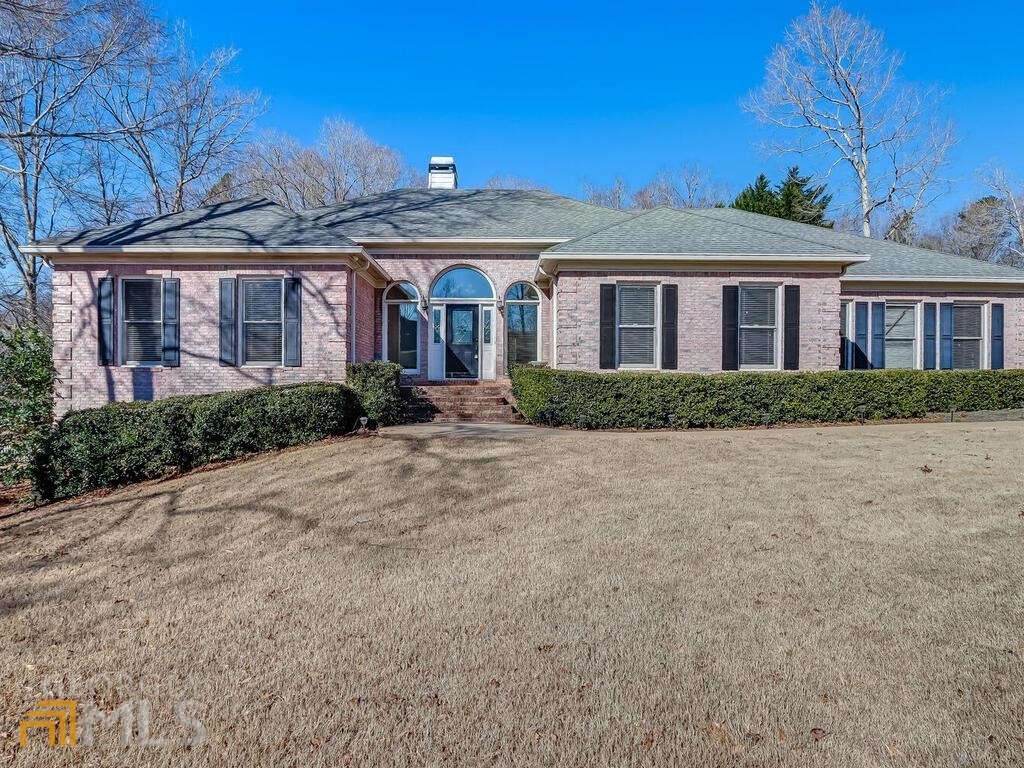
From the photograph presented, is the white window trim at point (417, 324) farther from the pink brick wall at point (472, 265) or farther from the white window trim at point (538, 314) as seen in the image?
the white window trim at point (538, 314)

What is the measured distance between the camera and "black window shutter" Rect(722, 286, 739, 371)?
11.5m

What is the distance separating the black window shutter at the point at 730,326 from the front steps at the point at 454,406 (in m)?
4.61

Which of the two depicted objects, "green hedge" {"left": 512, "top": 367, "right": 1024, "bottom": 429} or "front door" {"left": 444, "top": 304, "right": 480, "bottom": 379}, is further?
"front door" {"left": 444, "top": 304, "right": 480, "bottom": 379}

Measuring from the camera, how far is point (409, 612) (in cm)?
339

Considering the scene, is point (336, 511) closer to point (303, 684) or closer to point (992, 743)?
point (303, 684)

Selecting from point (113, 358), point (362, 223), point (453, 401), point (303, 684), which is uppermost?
point (362, 223)

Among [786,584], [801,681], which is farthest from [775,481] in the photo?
[801,681]

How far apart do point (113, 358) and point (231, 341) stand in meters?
2.46

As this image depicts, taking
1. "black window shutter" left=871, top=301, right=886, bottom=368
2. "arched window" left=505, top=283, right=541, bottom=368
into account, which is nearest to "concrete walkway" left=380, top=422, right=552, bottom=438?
"arched window" left=505, top=283, right=541, bottom=368

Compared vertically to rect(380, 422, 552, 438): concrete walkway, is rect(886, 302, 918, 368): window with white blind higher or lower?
higher

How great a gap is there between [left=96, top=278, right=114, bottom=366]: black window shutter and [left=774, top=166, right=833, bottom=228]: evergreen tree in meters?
26.3

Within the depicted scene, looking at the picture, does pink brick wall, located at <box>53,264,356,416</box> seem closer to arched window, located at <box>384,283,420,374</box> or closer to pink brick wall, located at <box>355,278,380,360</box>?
pink brick wall, located at <box>355,278,380,360</box>

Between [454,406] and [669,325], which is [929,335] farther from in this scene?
[454,406]

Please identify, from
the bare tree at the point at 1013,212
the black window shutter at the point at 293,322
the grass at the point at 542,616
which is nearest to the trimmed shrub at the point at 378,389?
the black window shutter at the point at 293,322
